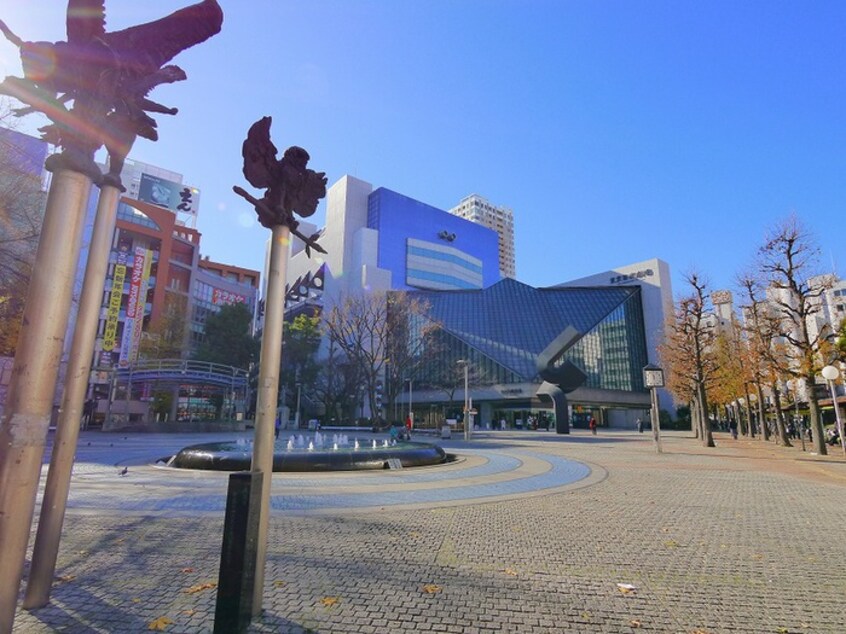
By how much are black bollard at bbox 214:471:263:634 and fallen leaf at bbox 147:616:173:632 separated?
1.66 ft

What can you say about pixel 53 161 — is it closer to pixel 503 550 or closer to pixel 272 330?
pixel 272 330

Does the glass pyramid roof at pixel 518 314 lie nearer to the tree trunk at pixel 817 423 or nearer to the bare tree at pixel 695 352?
the bare tree at pixel 695 352

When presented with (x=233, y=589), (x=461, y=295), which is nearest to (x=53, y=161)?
(x=233, y=589)

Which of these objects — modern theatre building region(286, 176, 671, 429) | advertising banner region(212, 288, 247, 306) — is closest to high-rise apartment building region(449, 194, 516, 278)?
modern theatre building region(286, 176, 671, 429)

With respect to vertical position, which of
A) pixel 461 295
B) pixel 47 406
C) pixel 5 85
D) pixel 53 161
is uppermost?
pixel 461 295

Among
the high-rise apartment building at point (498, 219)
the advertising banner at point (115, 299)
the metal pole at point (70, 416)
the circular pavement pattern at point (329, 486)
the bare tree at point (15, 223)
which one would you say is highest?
the high-rise apartment building at point (498, 219)

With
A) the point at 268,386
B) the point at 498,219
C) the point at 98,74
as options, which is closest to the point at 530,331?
the point at 268,386

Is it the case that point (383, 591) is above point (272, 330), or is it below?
below

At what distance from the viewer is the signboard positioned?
7312 cm

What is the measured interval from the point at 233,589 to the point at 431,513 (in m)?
5.08

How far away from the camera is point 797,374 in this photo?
68.4 feet

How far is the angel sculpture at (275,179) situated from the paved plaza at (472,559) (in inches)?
135

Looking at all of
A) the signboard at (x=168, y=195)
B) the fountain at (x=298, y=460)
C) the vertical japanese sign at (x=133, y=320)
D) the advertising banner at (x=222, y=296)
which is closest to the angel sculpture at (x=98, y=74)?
the fountain at (x=298, y=460)

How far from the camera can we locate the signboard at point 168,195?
73125 millimetres
